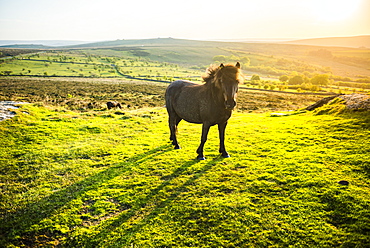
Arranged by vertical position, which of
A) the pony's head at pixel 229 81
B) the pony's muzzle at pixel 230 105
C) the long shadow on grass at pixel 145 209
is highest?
the pony's head at pixel 229 81

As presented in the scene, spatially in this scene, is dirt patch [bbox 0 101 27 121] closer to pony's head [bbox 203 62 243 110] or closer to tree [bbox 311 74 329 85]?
pony's head [bbox 203 62 243 110]

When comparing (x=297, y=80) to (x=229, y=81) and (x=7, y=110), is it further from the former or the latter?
(x=7, y=110)

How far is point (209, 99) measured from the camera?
8094 millimetres

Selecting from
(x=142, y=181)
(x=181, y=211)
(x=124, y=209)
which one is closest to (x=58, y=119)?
(x=142, y=181)

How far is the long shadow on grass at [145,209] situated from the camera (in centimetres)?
452

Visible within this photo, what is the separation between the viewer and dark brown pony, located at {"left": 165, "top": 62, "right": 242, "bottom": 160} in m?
7.07

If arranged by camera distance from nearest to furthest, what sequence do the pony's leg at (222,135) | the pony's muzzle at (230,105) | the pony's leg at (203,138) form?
the pony's muzzle at (230,105) < the pony's leg at (203,138) < the pony's leg at (222,135)

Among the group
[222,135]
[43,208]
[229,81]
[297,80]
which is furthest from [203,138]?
[297,80]

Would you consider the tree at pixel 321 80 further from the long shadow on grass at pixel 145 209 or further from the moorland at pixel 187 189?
the long shadow on grass at pixel 145 209

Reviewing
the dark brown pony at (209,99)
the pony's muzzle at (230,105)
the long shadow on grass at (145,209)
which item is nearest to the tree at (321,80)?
the dark brown pony at (209,99)

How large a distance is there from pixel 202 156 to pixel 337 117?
851cm

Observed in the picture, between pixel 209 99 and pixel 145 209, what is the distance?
478cm

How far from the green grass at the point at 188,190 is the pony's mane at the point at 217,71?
3.37 m

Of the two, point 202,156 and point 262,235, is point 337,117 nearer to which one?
point 202,156
